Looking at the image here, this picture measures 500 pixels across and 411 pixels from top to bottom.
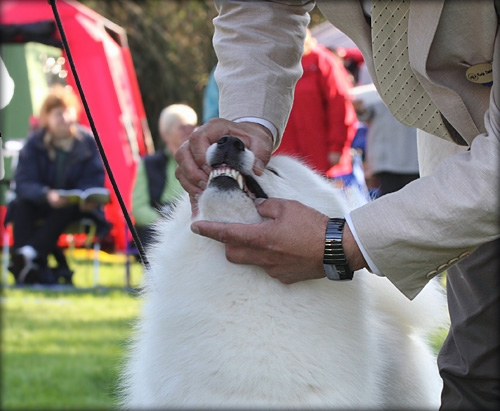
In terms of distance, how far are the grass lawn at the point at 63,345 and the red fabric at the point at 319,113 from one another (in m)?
1.58

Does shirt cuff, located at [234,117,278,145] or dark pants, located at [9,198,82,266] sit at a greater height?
shirt cuff, located at [234,117,278,145]

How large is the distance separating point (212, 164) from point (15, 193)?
18.2ft

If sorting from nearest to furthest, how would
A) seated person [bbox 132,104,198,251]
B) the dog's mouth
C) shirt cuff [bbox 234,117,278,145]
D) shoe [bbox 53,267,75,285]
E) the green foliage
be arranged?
the dog's mouth
shirt cuff [bbox 234,117,278,145]
seated person [bbox 132,104,198,251]
shoe [bbox 53,267,75,285]
the green foliage

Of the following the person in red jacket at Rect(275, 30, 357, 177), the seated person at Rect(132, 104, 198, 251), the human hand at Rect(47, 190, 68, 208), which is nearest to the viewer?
the person in red jacket at Rect(275, 30, 357, 177)

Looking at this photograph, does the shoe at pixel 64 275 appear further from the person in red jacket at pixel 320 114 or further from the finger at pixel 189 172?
the finger at pixel 189 172

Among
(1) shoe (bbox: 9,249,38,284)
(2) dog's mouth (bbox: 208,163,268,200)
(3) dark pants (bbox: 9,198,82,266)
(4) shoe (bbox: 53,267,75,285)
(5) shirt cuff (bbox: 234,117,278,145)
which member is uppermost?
(5) shirt cuff (bbox: 234,117,278,145)

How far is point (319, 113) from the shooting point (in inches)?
199

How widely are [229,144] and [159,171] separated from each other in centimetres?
431

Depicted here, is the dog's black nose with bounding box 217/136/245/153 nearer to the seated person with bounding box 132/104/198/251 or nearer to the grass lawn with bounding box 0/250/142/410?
the grass lawn with bounding box 0/250/142/410

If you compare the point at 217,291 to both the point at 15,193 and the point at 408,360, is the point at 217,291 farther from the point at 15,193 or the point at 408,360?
the point at 15,193

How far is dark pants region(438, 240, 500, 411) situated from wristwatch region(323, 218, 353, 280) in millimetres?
438

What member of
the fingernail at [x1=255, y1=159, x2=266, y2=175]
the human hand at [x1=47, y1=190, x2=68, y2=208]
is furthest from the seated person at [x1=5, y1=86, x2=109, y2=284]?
the fingernail at [x1=255, y1=159, x2=266, y2=175]

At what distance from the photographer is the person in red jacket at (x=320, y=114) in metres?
4.94

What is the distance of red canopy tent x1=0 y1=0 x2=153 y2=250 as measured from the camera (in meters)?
8.35
